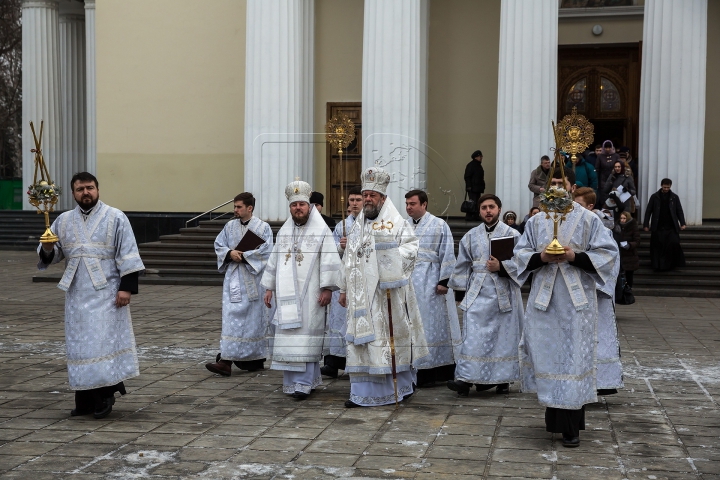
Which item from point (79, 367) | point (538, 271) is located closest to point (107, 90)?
point (79, 367)

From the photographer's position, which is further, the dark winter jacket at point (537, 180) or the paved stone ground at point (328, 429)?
the dark winter jacket at point (537, 180)

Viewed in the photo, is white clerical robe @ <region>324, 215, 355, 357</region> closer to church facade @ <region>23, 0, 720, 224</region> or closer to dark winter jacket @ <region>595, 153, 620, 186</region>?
church facade @ <region>23, 0, 720, 224</region>

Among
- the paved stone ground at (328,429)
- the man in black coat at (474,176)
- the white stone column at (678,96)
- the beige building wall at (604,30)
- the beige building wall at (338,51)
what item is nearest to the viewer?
the paved stone ground at (328,429)

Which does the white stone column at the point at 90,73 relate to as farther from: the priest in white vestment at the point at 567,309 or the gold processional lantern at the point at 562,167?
the priest in white vestment at the point at 567,309

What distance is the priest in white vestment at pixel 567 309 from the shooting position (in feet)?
20.5

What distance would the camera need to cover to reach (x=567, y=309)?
6.34m

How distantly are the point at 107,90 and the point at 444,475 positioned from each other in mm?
18374

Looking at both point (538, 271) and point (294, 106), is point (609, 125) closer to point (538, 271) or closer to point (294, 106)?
point (294, 106)

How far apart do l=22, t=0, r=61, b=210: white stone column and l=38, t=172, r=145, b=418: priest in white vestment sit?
2012cm

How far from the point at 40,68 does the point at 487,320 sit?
70.6 feet

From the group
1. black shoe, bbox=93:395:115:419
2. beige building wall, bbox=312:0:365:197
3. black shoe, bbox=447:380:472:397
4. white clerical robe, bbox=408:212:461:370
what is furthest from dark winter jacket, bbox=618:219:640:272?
beige building wall, bbox=312:0:365:197

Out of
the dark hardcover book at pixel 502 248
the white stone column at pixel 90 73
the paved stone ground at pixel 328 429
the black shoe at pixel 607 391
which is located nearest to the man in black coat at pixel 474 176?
the paved stone ground at pixel 328 429

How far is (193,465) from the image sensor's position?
575cm

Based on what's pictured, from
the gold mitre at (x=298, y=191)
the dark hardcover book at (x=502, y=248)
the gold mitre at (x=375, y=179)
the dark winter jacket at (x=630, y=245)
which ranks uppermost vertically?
the gold mitre at (x=375, y=179)
